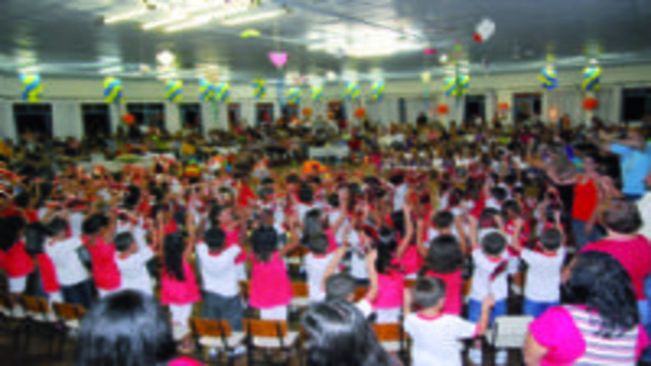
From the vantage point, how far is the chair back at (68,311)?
3.93 metres

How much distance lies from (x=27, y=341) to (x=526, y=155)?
10143 mm

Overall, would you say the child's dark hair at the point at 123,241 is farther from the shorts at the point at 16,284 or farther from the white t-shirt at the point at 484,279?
the white t-shirt at the point at 484,279

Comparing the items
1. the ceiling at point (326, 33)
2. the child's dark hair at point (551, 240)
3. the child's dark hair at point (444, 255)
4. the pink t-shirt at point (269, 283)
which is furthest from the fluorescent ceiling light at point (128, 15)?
the child's dark hair at point (551, 240)

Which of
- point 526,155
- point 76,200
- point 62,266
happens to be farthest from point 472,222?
point 526,155

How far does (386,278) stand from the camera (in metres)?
3.52

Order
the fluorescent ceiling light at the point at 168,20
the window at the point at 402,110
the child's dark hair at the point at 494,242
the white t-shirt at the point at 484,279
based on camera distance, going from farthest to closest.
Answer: the window at the point at 402,110, the fluorescent ceiling light at the point at 168,20, the white t-shirt at the point at 484,279, the child's dark hair at the point at 494,242

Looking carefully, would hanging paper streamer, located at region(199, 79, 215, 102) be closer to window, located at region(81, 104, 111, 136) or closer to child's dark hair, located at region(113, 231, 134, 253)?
window, located at region(81, 104, 111, 136)

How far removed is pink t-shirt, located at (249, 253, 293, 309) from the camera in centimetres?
383

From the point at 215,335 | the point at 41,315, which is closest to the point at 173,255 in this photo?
the point at 215,335

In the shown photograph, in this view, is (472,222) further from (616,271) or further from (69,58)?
(69,58)

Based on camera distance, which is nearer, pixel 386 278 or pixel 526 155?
pixel 386 278

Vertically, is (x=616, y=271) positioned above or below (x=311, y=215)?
above

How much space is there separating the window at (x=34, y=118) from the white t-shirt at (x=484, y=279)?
18149 mm

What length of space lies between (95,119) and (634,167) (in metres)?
19.9
